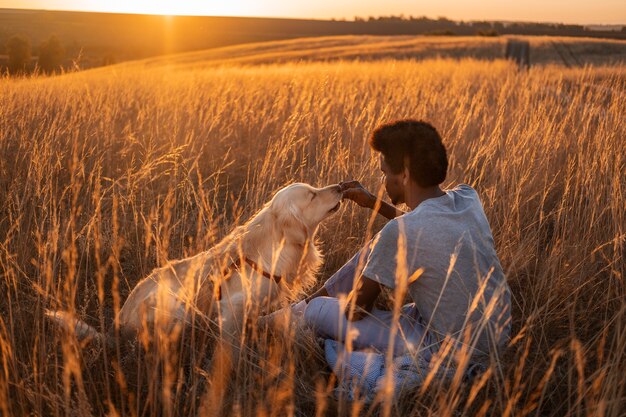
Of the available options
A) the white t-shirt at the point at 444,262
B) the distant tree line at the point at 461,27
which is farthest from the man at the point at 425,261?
the distant tree line at the point at 461,27

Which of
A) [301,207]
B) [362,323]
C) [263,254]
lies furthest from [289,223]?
[362,323]

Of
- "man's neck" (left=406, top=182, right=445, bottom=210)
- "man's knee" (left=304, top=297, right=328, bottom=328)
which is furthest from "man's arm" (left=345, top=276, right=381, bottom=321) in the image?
"man's neck" (left=406, top=182, right=445, bottom=210)

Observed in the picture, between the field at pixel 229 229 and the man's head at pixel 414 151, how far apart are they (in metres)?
0.54

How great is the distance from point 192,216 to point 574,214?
2775 mm

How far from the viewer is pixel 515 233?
3629 millimetres

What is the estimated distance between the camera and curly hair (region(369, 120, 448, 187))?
98.7 inches

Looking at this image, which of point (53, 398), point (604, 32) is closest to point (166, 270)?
point (53, 398)

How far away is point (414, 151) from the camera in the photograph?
2521 millimetres

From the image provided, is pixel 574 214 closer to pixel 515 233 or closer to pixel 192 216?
pixel 515 233

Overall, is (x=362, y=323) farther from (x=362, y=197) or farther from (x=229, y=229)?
(x=229, y=229)

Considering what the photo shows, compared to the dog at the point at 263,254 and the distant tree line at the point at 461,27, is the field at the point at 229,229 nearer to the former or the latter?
the dog at the point at 263,254

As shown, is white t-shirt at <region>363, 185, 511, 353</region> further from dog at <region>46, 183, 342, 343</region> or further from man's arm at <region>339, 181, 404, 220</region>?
dog at <region>46, 183, 342, 343</region>

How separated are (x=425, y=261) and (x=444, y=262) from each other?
0.25 feet

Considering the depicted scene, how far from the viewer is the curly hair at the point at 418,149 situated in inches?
98.7
